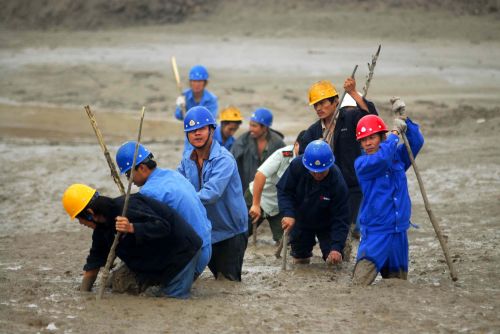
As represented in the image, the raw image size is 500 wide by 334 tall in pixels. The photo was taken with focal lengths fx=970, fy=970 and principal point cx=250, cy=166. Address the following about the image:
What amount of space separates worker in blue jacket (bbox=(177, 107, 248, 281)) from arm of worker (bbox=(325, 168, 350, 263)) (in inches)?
33.3

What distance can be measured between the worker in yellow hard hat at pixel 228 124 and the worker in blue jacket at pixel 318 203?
268 cm

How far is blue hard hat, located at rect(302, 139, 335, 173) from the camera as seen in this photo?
8203mm

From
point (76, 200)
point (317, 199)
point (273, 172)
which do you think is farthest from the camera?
point (273, 172)

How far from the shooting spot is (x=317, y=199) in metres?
8.58

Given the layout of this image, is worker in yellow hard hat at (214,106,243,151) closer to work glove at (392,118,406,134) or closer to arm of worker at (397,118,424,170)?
arm of worker at (397,118,424,170)

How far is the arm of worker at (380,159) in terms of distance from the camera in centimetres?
771

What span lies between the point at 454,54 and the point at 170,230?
691 inches

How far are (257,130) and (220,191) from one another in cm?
288

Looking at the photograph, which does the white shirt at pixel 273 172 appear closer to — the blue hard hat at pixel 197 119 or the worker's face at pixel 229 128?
the worker's face at pixel 229 128

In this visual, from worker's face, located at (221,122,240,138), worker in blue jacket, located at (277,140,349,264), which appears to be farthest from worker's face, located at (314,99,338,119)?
worker's face, located at (221,122,240,138)

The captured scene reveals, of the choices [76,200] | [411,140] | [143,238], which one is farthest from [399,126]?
[76,200]

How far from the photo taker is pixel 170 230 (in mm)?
7070

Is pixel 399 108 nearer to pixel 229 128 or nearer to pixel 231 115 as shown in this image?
pixel 231 115

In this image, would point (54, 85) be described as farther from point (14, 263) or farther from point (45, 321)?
point (45, 321)
